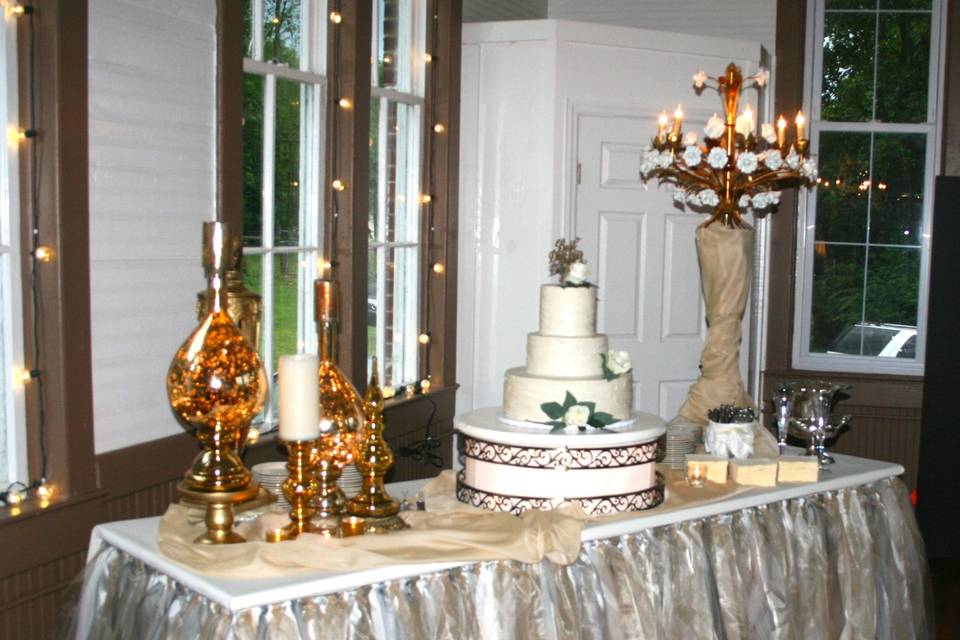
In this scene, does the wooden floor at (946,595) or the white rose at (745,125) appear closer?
the white rose at (745,125)

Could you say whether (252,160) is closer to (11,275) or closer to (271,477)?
(11,275)

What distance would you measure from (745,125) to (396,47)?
1.64 m

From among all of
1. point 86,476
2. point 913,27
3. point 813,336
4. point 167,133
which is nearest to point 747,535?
point 86,476

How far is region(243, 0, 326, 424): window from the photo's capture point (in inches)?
155

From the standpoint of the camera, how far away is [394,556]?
2.67 meters

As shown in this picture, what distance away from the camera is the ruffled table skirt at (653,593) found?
260 cm

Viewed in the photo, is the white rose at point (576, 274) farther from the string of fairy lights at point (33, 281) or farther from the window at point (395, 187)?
the window at point (395, 187)

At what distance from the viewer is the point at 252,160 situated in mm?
3939

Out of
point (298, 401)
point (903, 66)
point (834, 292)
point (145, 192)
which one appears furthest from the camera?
point (834, 292)

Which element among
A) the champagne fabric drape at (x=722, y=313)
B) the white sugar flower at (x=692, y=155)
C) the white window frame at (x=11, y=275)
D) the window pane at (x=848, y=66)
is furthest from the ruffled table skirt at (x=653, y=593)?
the window pane at (x=848, y=66)

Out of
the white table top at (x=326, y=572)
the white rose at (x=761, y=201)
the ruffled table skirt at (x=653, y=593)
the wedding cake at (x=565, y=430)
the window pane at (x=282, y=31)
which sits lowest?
the ruffled table skirt at (x=653, y=593)

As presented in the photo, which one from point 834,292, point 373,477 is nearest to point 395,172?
point 373,477

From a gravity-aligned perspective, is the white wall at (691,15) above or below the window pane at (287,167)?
above

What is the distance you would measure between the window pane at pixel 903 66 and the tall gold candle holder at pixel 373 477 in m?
4.01
